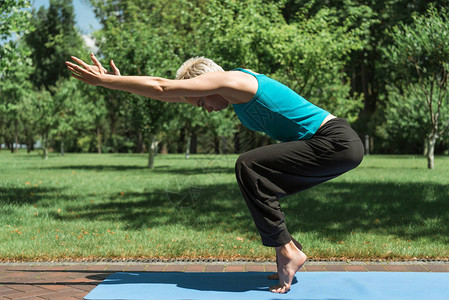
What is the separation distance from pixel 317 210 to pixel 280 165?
480 cm

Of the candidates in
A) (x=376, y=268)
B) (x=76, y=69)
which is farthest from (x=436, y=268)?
(x=76, y=69)

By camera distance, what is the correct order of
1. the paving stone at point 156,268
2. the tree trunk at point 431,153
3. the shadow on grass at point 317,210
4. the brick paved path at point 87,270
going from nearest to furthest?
1. the brick paved path at point 87,270
2. the paving stone at point 156,268
3. the shadow on grass at point 317,210
4. the tree trunk at point 431,153

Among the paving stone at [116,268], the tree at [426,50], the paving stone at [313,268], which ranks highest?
the tree at [426,50]

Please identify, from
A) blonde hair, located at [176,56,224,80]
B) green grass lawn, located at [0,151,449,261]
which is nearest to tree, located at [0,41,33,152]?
green grass lawn, located at [0,151,449,261]

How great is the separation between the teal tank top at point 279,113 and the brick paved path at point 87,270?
1.55 metres

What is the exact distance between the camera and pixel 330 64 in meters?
14.5

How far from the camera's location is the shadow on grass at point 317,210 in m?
6.55

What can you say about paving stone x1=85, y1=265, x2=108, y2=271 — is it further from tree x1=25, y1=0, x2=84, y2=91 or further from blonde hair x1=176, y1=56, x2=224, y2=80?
tree x1=25, y1=0, x2=84, y2=91

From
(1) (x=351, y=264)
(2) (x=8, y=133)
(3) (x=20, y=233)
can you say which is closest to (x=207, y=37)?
(3) (x=20, y=233)

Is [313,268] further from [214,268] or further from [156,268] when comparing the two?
[156,268]

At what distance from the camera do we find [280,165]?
3357mm

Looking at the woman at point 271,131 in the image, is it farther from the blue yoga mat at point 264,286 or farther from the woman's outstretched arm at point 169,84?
the blue yoga mat at point 264,286

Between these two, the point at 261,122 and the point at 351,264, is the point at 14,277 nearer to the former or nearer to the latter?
the point at 261,122

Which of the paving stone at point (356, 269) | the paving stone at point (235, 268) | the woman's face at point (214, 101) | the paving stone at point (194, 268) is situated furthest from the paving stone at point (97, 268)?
the paving stone at point (356, 269)
